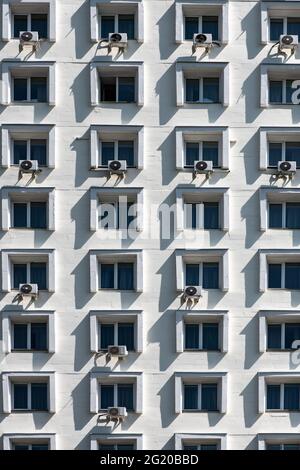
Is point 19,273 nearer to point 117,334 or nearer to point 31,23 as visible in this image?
point 117,334

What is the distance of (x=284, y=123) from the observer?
4947 centimetres

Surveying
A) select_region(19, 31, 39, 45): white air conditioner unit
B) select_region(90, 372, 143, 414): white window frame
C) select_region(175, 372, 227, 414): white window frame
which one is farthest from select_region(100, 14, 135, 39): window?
select_region(175, 372, 227, 414): white window frame

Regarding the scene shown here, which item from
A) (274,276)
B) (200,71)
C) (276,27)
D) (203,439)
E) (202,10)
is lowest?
(203,439)

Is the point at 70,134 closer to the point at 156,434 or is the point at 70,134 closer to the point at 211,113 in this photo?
the point at 211,113

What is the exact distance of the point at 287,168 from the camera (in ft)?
161

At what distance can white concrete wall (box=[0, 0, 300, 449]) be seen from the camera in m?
48.4

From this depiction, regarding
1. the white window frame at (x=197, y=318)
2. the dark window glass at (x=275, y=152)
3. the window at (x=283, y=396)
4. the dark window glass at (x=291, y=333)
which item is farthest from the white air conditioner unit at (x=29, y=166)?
the window at (x=283, y=396)

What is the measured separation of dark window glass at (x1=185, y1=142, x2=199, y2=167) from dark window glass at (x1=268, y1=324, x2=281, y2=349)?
226 inches

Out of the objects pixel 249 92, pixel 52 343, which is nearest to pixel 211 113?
pixel 249 92

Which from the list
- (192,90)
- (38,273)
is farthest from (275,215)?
(38,273)

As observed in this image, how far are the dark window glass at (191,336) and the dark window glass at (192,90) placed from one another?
7.13 m

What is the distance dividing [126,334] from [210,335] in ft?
8.57

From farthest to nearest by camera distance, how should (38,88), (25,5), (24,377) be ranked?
(38,88)
(25,5)
(24,377)

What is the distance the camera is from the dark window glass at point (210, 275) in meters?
49.1
